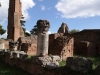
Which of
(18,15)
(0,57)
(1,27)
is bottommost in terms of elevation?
(0,57)

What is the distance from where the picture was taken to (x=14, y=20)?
41.0 meters

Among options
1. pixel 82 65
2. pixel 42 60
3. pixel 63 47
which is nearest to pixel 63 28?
pixel 63 47

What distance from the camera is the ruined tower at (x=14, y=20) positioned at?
131 ft

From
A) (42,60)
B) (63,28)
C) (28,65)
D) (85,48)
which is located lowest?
(28,65)

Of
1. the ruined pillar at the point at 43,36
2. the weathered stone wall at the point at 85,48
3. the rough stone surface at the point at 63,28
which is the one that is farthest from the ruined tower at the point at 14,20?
the ruined pillar at the point at 43,36

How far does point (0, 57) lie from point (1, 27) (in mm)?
17019

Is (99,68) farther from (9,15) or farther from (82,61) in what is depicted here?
(9,15)

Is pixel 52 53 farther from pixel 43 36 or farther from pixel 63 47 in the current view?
pixel 43 36

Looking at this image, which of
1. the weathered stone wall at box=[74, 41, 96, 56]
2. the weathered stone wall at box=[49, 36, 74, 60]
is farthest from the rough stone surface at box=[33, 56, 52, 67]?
the weathered stone wall at box=[74, 41, 96, 56]

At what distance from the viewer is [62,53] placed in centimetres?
1292

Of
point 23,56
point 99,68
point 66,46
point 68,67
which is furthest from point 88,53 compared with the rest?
point 99,68

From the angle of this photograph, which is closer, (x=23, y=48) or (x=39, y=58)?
(x=39, y=58)

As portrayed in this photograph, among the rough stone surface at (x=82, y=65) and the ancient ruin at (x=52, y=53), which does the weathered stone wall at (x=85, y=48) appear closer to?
the ancient ruin at (x=52, y=53)

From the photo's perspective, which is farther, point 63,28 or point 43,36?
point 63,28
